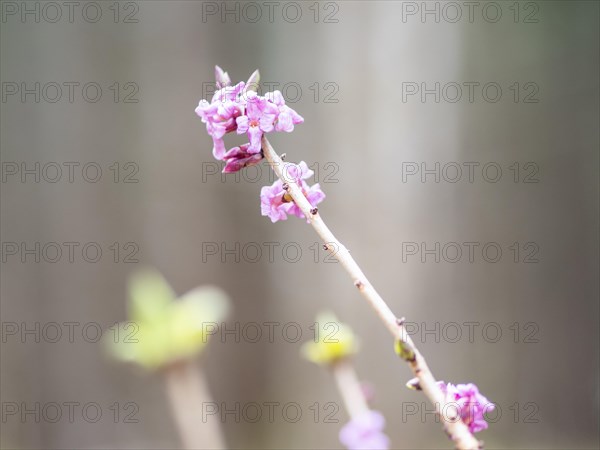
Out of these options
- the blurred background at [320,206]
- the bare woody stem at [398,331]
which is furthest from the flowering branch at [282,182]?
the blurred background at [320,206]

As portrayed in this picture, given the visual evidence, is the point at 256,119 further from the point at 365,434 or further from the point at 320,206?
the point at 320,206

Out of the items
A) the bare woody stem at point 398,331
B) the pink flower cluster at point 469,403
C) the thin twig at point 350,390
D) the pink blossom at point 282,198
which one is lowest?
the thin twig at point 350,390

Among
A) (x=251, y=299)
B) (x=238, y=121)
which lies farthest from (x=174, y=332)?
(x=251, y=299)

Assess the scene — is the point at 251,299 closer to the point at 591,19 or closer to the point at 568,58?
the point at 568,58

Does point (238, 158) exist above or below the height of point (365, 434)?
above

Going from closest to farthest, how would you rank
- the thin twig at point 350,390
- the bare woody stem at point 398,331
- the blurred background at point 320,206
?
the bare woody stem at point 398,331 → the thin twig at point 350,390 → the blurred background at point 320,206

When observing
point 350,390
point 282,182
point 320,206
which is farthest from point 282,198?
point 320,206

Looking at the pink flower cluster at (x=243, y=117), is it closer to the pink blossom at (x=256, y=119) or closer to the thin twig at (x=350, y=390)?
the pink blossom at (x=256, y=119)
